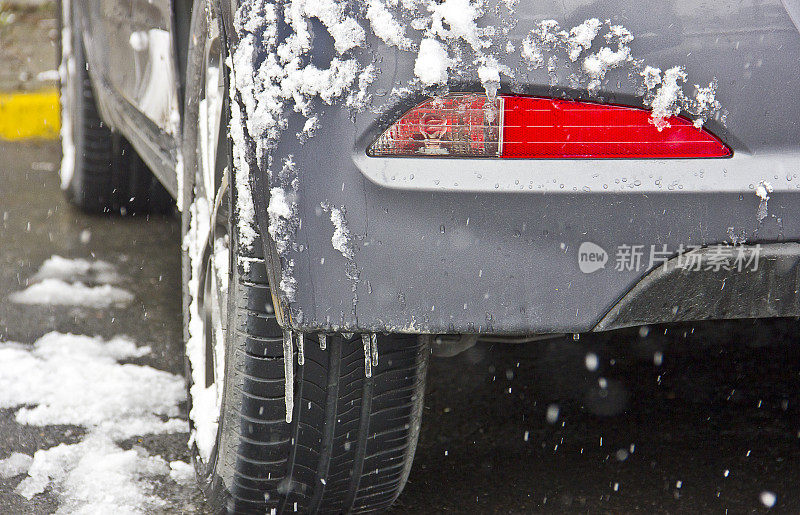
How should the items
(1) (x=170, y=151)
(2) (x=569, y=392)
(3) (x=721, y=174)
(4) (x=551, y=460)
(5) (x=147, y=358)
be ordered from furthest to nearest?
(5) (x=147, y=358), (2) (x=569, y=392), (1) (x=170, y=151), (4) (x=551, y=460), (3) (x=721, y=174)

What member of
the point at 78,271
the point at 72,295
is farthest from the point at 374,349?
the point at 78,271

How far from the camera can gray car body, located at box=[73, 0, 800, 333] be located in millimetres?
1185

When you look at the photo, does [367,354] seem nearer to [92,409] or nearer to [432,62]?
[432,62]

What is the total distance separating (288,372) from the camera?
1.38 meters

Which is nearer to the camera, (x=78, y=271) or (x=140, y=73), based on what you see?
(x=140, y=73)

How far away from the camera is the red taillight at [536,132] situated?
120 cm

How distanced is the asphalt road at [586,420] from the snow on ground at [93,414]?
4cm

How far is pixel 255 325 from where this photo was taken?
140 centimetres

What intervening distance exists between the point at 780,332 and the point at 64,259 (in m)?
2.32

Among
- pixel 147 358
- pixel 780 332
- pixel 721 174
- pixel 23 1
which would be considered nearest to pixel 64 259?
pixel 147 358

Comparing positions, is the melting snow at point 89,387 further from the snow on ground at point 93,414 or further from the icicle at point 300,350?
the icicle at point 300,350

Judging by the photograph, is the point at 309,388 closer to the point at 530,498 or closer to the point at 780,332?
the point at 530,498

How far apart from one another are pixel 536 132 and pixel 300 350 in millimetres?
474

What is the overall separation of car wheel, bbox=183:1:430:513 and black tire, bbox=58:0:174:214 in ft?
5.88
